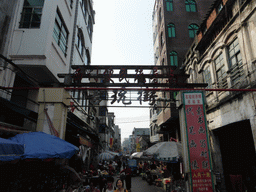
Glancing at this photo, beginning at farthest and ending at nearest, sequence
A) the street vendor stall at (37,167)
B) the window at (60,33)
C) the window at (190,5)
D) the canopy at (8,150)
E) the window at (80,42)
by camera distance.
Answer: the window at (190,5), the window at (80,42), the window at (60,33), the street vendor stall at (37,167), the canopy at (8,150)

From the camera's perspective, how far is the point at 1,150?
151 inches

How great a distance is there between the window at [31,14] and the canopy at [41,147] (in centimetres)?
665

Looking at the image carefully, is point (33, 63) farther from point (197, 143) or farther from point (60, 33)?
point (197, 143)

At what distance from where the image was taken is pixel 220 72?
12.1 m

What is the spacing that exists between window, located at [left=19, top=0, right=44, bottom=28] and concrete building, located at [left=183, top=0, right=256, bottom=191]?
396 inches

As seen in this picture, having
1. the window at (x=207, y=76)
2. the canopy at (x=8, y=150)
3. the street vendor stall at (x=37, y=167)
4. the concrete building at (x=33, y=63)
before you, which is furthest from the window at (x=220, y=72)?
the canopy at (x=8, y=150)

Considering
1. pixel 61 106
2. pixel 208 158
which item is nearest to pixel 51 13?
pixel 61 106

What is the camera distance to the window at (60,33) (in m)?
11.0

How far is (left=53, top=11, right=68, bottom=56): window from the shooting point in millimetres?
11031

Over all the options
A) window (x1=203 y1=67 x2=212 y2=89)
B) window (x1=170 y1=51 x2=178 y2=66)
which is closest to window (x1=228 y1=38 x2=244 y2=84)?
window (x1=203 y1=67 x2=212 y2=89)

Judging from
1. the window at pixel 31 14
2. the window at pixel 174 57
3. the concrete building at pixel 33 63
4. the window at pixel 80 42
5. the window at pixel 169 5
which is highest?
the window at pixel 169 5

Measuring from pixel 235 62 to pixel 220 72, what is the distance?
69.1 inches

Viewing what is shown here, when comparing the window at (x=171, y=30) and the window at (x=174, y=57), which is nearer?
the window at (x=174, y=57)

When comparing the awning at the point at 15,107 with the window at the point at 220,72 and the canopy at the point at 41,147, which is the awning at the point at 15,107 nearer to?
the canopy at the point at 41,147
